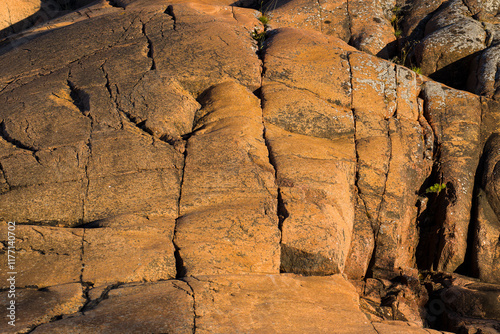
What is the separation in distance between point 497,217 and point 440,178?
0.86 meters

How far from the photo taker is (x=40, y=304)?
322 centimetres

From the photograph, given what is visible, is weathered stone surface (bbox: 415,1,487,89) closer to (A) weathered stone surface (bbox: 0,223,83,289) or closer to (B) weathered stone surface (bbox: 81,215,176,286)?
(B) weathered stone surface (bbox: 81,215,176,286)

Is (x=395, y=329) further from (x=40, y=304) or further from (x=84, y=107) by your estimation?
(x=84, y=107)

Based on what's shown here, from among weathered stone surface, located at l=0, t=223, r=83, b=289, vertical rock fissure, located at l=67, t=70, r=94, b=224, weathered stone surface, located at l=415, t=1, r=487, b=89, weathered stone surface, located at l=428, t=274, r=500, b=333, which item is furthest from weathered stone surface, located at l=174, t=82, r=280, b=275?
weathered stone surface, located at l=415, t=1, r=487, b=89

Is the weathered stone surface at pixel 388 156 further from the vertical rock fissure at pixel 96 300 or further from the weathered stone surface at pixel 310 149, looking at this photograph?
the vertical rock fissure at pixel 96 300

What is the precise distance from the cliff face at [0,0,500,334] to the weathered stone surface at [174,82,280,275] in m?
0.02

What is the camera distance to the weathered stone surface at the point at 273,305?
3240 millimetres

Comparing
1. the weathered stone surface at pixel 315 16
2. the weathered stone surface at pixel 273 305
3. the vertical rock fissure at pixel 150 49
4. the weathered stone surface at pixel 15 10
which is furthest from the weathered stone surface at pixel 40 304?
the weathered stone surface at pixel 15 10

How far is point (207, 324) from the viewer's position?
316 cm

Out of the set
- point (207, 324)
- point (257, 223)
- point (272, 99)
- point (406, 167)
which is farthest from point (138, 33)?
point (207, 324)

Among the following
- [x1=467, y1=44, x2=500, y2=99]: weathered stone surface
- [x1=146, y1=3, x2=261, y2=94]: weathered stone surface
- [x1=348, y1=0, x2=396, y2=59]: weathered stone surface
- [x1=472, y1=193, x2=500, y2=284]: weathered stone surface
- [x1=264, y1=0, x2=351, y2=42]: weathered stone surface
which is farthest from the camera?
[x1=264, y1=0, x2=351, y2=42]: weathered stone surface

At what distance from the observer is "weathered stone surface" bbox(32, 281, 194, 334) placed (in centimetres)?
299

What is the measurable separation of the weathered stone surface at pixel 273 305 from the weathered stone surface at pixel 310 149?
331 mm

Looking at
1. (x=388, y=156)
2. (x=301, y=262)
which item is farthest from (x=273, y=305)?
(x=388, y=156)
